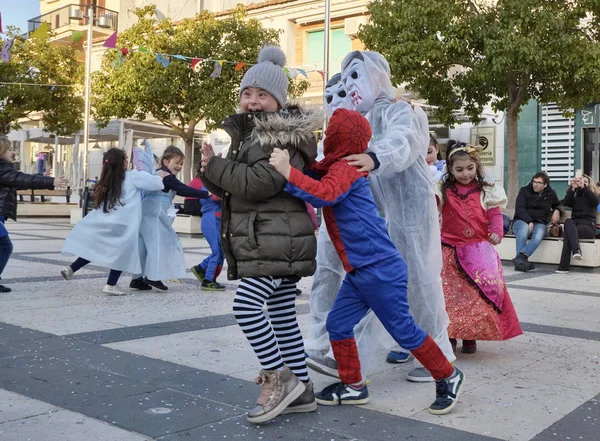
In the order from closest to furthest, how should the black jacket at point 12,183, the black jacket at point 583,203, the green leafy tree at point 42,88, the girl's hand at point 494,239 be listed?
1. the girl's hand at point 494,239
2. the black jacket at point 12,183
3. the black jacket at point 583,203
4. the green leafy tree at point 42,88

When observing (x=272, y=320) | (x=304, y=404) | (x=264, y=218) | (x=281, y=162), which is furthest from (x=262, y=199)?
(x=304, y=404)

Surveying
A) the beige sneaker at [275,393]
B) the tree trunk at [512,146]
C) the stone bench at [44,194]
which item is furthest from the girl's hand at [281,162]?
the stone bench at [44,194]

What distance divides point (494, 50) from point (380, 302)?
13573mm

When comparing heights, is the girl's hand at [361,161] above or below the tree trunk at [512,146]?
below

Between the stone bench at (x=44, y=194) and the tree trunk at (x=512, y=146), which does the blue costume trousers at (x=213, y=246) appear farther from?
the stone bench at (x=44, y=194)

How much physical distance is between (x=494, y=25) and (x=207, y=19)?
1225 cm

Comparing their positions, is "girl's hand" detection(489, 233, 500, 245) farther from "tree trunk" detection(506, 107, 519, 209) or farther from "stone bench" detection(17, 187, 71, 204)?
"stone bench" detection(17, 187, 71, 204)

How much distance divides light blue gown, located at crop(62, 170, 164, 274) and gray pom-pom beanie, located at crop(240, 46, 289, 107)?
3999 mm

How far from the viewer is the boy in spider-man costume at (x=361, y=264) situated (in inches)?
129

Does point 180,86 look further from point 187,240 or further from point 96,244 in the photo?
point 96,244

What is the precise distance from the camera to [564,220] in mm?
11453

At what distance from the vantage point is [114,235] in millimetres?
7195

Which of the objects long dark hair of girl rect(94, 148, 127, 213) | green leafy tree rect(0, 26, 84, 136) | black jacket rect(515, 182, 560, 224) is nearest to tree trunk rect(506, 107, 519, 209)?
black jacket rect(515, 182, 560, 224)

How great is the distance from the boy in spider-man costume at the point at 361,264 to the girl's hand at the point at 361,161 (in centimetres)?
3
